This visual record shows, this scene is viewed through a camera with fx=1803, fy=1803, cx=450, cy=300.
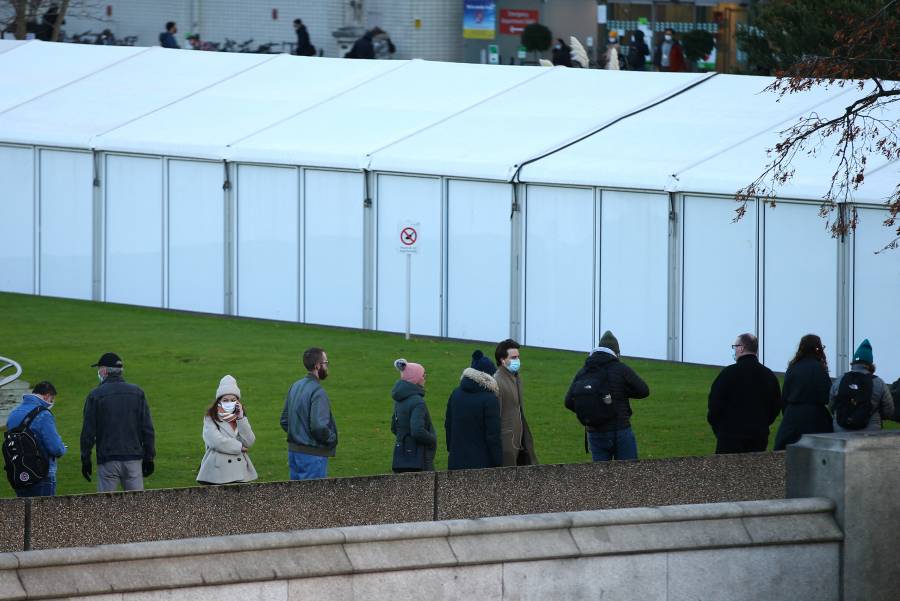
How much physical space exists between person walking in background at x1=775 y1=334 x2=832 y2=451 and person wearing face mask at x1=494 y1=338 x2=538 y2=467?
2010mm

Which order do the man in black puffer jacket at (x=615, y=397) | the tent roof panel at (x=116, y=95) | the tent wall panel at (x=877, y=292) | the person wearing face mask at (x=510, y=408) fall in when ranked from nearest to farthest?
the person wearing face mask at (x=510, y=408), the man in black puffer jacket at (x=615, y=397), the tent wall panel at (x=877, y=292), the tent roof panel at (x=116, y=95)

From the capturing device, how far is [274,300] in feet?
93.0

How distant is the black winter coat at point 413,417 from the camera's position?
13.3 meters

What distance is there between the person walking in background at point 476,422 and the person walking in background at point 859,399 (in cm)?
289

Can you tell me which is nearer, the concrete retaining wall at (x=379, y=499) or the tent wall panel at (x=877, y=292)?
the concrete retaining wall at (x=379, y=499)

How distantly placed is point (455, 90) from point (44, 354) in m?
8.58

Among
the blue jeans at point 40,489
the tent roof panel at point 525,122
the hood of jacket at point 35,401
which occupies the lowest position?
the blue jeans at point 40,489

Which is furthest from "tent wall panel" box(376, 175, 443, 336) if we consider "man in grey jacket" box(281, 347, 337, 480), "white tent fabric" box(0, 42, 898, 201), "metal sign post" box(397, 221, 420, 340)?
"man in grey jacket" box(281, 347, 337, 480)

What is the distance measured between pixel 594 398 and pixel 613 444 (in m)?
0.45

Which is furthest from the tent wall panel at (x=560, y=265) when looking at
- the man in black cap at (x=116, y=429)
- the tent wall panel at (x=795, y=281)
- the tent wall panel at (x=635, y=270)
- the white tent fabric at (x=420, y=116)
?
the man in black cap at (x=116, y=429)

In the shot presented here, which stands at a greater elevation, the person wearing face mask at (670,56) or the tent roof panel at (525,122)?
the person wearing face mask at (670,56)

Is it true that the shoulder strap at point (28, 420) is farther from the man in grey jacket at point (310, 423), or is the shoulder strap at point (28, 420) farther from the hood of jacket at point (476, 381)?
the hood of jacket at point (476, 381)

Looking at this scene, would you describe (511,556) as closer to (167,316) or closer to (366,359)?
(366,359)

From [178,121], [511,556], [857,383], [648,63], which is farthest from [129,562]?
[648,63]
